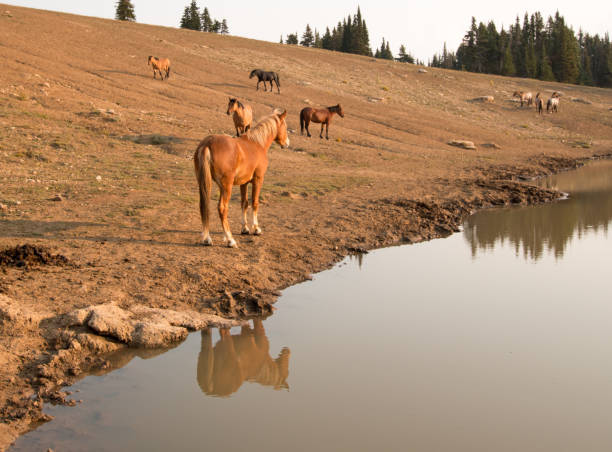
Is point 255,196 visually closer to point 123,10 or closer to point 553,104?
point 553,104

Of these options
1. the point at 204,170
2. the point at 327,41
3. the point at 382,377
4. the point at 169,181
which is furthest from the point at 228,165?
the point at 327,41

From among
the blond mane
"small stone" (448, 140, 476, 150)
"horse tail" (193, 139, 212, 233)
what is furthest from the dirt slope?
the blond mane

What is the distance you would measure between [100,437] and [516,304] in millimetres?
5220

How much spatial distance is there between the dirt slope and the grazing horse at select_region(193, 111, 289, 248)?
540 mm

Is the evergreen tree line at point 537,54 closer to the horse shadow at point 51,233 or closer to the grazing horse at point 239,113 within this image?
the grazing horse at point 239,113

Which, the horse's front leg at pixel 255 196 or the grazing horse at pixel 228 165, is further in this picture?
the horse's front leg at pixel 255 196

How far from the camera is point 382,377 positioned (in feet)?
16.4

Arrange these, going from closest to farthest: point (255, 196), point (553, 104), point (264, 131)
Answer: point (255, 196) → point (264, 131) → point (553, 104)

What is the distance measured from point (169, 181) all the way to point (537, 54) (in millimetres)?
79132

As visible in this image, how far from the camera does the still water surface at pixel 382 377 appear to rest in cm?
411

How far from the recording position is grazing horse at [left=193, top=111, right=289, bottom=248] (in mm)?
7758

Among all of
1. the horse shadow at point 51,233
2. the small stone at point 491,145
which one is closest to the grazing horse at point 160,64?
the small stone at point 491,145

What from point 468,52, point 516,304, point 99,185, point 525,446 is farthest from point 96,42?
point 468,52

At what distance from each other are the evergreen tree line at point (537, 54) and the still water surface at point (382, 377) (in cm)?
6857
